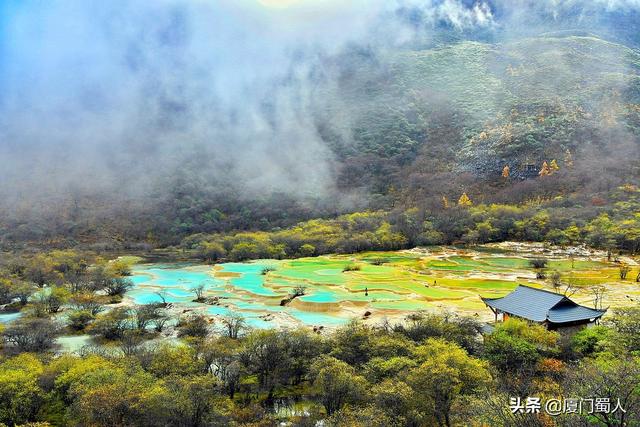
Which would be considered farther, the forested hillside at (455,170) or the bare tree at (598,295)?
the forested hillside at (455,170)

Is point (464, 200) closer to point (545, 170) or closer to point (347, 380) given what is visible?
point (545, 170)

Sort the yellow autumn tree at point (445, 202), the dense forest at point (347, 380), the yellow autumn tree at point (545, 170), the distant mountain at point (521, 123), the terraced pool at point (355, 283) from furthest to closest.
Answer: the distant mountain at point (521, 123)
the yellow autumn tree at point (545, 170)
the yellow autumn tree at point (445, 202)
the terraced pool at point (355, 283)
the dense forest at point (347, 380)

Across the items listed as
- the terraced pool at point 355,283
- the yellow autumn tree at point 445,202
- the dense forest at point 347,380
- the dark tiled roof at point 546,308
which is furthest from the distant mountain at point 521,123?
the dense forest at point 347,380

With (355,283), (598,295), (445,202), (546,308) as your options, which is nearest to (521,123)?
(445,202)

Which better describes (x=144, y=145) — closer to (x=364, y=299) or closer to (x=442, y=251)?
(x=442, y=251)

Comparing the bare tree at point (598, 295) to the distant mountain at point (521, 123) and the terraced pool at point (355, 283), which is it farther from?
the distant mountain at point (521, 123)

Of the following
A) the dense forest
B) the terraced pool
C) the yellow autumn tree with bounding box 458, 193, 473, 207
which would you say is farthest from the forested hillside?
the dense forest

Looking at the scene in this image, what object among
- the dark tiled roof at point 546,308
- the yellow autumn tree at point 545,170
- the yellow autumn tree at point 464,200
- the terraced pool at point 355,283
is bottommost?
the terraced pool at point 355,283

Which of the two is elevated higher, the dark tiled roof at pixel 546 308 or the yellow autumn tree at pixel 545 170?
the yellow autumn tree at pixel 545 170

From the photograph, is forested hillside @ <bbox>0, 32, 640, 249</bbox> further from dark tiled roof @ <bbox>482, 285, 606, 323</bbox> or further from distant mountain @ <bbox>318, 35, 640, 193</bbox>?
dark tiled roof @ <bbox>482, 285, 606, 323</bbox>
